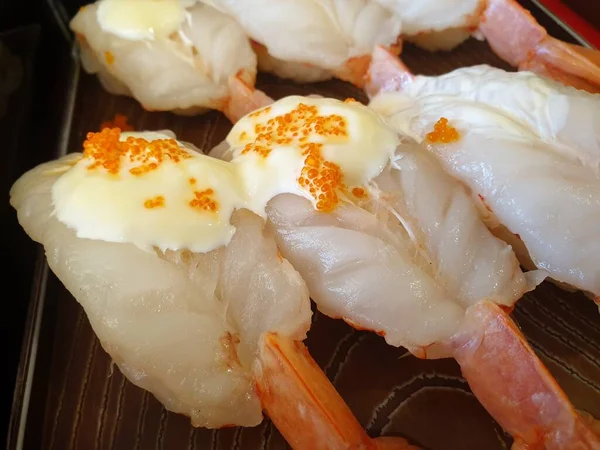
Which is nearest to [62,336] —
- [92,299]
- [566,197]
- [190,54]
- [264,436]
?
[92,299]

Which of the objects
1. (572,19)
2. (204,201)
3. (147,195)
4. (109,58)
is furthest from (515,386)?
(572,19)

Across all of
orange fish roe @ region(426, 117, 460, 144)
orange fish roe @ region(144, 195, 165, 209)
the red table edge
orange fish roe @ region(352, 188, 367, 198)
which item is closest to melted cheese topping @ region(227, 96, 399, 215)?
orange fish roe @ region(352, 188, 367, 198)

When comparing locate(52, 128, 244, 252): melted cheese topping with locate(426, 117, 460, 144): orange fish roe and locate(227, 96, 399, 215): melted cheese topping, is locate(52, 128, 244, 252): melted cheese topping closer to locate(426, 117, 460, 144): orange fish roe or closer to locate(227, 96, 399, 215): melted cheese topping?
locate(227, 96, 399, 215): melted cheese topping

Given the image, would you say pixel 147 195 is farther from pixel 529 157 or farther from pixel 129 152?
pixel 529 157

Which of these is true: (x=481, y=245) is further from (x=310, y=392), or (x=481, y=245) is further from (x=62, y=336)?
(x=62, y=336)

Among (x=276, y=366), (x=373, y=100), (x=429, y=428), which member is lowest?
(x=429, y=428)

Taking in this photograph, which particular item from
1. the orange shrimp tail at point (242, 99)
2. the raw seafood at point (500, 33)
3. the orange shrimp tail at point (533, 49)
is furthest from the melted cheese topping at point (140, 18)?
the orange shrimp tail at point (533, 49)
